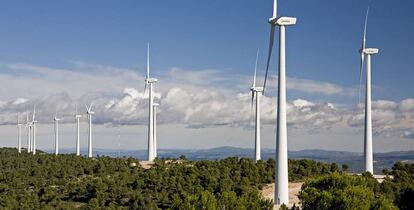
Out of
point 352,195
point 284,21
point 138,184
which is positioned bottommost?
point 138,184

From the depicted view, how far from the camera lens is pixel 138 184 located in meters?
86.4

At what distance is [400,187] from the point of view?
68688mm

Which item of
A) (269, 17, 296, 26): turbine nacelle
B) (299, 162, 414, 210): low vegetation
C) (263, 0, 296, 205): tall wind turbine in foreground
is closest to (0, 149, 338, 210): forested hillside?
(263, 0, 296, 205): tall wind turbine in foreground

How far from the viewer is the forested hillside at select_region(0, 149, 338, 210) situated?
74812 millimetres

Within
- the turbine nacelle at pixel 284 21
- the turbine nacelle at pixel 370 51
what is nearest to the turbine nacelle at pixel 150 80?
the turbine nacelle at pixel 370 51

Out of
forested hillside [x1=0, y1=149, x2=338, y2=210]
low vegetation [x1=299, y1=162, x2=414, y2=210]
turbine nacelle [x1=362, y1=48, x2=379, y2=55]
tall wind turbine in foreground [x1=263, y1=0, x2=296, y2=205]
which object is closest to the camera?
low vegetation [x1=299, y1=162, x2=414, y2=210]

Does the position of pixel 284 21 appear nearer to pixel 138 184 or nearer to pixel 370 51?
pixel 370 51

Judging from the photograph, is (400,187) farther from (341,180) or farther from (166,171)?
(166,171)

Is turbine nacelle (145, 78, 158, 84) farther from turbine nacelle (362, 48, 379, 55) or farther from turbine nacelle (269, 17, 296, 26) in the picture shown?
turbine nacelle (269, 17, 296, 26)

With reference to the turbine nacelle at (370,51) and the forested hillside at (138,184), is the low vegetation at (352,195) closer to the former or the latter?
the forested hillside at (138,184)

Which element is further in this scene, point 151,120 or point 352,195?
point 151,120

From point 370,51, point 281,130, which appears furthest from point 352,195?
point 370,51

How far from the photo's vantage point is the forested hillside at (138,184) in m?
74.8

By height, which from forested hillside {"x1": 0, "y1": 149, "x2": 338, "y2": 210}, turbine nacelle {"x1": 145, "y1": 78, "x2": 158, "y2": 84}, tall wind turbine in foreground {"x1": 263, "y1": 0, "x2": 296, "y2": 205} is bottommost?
forested hillside {"x1": 0, "y1": 149, "x2": 338, "y2": 210}
